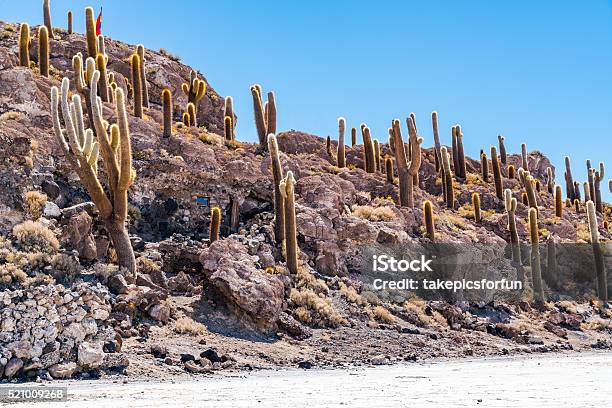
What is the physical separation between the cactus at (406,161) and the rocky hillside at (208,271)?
0.60 metres

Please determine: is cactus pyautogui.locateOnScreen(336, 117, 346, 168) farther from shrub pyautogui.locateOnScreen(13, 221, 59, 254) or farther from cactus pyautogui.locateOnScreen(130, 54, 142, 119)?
shrub pyautogui.locateOnScreen(13, 221, 59, 254)

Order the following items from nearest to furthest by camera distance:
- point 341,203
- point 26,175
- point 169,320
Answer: point 169,320 → point 26,175 → point 341,203

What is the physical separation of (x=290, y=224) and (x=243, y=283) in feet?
10.1

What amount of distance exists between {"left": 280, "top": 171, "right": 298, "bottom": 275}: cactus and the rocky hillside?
432 mm

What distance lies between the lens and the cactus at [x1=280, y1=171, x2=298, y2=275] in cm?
2014

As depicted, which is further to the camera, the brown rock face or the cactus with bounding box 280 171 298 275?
the cactus with bounding box 280 171 298 275

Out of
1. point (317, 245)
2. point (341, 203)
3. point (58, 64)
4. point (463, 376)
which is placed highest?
point (58, 64)

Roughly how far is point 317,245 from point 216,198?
4.00m

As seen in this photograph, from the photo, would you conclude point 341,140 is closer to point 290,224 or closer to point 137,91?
point 137,91

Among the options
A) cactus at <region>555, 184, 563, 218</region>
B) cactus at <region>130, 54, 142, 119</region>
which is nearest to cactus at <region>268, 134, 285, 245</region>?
cactus at <region>130, 54, 142, 119</region>

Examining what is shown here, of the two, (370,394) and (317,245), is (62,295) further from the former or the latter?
(317,245)

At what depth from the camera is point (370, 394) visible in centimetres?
922

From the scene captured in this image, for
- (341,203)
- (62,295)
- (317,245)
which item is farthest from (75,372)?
(341,203)

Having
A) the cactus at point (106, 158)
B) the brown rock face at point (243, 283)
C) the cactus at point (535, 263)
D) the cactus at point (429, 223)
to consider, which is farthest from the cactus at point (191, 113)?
the cactus at point (535, 263)
